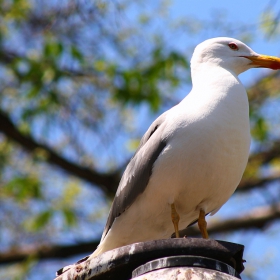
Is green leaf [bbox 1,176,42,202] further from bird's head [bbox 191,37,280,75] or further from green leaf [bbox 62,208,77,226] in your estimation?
bird's head [bbox 191,37,280,75]

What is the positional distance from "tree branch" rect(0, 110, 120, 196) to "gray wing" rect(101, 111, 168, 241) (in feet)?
13.4

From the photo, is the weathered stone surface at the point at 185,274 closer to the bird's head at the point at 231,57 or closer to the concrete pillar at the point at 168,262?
the concrete pillar at the point at 168,262

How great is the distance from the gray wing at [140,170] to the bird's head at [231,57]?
558mm

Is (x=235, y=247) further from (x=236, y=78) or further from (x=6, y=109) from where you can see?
(x=6, y=109)

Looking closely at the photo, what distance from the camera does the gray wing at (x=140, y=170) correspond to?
392 centimetres

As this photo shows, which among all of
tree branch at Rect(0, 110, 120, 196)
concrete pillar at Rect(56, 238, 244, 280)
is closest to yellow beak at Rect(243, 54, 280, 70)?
concrete pillar at Rect(56, 238, 244, 280)

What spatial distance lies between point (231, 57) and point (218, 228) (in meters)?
3.87

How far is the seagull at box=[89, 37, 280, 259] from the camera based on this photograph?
3709 millimetres

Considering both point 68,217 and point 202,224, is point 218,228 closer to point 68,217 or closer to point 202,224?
point 68,217

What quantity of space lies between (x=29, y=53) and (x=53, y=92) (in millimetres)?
803

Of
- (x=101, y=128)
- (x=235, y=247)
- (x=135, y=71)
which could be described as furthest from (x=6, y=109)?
(x=235, y=247)

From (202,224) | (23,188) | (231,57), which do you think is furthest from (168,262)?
(23,188)

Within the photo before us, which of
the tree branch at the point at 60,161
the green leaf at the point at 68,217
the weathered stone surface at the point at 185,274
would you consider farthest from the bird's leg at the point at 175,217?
the tree branch at the point at 60,161

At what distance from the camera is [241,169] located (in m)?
3.89
